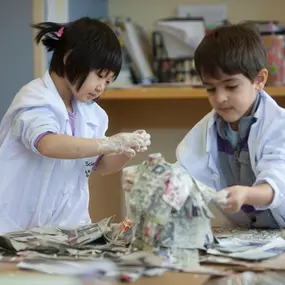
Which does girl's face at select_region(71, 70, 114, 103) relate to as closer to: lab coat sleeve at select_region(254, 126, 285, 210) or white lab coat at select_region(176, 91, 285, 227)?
white lab coat at select_region(176, 91, 285, 227)

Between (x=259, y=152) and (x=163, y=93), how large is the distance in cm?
91

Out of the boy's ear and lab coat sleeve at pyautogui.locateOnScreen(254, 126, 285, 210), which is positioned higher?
the boy's ear

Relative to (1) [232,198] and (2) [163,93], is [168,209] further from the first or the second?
(2) [163,93]

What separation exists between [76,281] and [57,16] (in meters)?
1.28

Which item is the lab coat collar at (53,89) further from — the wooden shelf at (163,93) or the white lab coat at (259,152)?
the wooden shelf at (163,93)

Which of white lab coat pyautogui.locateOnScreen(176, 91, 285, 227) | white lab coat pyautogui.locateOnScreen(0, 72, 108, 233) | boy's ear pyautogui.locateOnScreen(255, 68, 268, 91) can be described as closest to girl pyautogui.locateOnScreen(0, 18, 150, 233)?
white lab coat pyautogui.locateOnScreen(0, 72, 108, 233)

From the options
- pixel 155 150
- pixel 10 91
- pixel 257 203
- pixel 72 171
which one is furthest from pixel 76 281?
pixel 155 150

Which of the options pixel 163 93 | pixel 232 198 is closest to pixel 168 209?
pixel 232 198

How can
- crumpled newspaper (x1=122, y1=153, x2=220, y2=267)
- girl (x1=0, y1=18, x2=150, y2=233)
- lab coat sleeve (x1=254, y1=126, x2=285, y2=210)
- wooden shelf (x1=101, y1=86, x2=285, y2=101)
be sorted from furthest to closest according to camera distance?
wooden shelf (x1=101, y1=86, x2=285, y2=101), girl (x1=0, y1=18, x2=150, y2=233), lab coat sleeve (x1=254, y1=126, x2=285, y2=210), crumpled newspaper (x1=122, y1=153, x2=220, y2=267)

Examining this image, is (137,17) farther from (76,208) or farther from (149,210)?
(149,210)

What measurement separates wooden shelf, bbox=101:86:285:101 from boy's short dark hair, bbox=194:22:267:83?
81 centimetres

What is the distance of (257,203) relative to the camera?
1050 millimetres

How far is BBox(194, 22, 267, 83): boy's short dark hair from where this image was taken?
1.14 metres

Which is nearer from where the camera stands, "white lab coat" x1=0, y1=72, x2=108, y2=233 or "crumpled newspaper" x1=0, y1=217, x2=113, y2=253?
"crumpled newspaper" x1=0, y1=217, x2=113, y2=253
